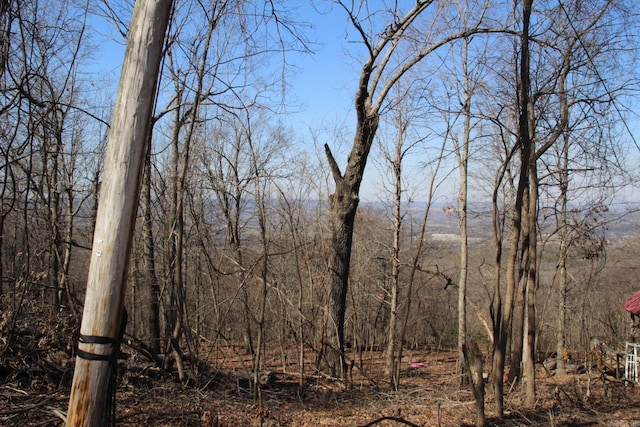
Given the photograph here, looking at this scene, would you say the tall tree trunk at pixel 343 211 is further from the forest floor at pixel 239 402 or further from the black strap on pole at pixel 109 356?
the black strap on pole at pixel 109 356

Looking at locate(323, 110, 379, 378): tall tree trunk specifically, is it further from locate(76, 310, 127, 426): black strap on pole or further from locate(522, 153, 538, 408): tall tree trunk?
locate(76, 310, 127, 426): black strap on pole

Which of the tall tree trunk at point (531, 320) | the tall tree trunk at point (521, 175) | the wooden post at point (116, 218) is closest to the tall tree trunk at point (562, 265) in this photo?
the tall tree trunk at point (531, 320)

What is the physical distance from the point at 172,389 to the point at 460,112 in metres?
4.31

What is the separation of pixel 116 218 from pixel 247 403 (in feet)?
10.7

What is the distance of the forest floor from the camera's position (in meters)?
3.97

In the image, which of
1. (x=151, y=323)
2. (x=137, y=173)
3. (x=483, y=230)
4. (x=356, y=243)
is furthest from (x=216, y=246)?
(x=483, y=230)

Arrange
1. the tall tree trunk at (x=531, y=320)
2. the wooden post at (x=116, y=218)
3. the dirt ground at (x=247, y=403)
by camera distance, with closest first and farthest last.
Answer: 1. the wooden post at (x=116, y=218)
2. the dirt ground at (x=247, y=403)
3. the tall tree trunk at (x=531, y=320)

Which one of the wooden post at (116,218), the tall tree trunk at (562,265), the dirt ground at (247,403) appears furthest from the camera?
the tall tree trunk at (562,265)

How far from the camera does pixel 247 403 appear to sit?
4852 mm

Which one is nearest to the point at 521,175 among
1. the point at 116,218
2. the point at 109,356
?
the point at 116,218

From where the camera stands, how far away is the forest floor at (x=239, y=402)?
397 cm

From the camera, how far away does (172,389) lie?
4762 mm

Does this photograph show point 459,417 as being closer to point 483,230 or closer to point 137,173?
point 137,173

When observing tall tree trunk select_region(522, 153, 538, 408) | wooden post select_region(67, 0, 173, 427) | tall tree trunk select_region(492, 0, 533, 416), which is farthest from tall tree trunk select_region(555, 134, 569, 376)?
wooden post select_region(67, 0, 173, 427)
